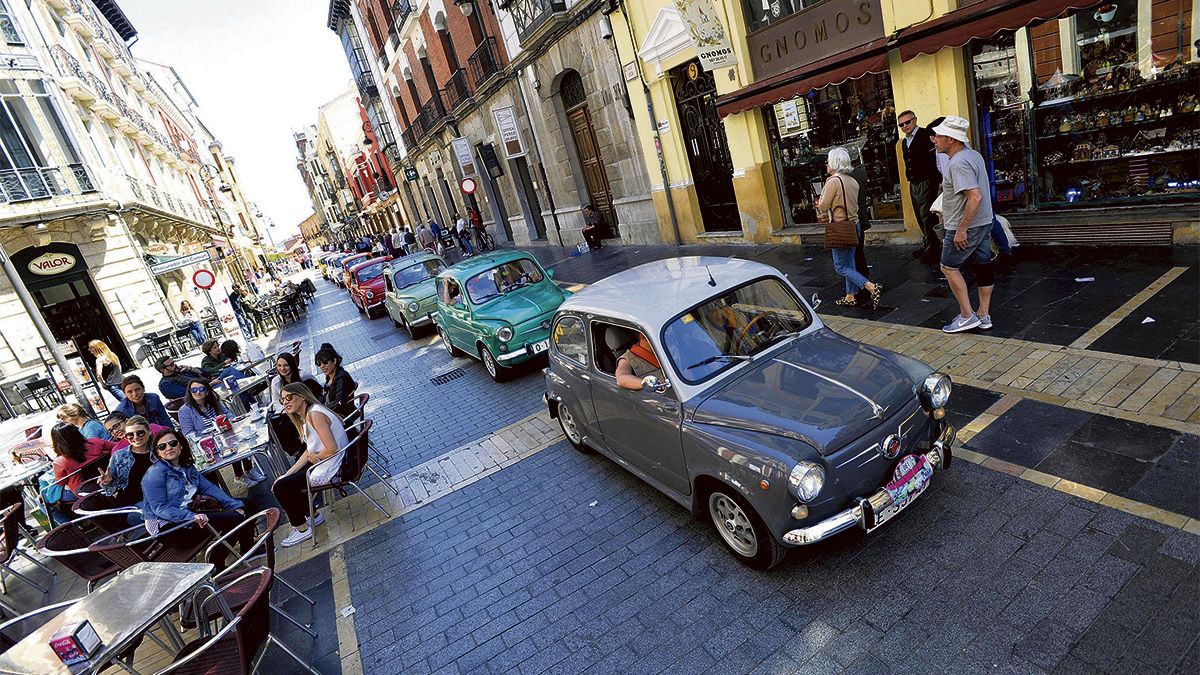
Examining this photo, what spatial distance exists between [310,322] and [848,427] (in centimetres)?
2147

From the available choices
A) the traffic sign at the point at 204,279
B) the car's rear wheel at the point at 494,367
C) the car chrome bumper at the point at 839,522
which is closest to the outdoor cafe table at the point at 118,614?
the car chrome bumper at the point at 839,522

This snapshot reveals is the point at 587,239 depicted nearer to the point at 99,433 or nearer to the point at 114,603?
the point at 99,433

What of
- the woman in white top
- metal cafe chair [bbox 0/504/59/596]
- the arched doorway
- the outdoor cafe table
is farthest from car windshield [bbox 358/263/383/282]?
the outdoor cafe table

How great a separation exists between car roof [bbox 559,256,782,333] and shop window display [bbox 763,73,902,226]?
611 cm

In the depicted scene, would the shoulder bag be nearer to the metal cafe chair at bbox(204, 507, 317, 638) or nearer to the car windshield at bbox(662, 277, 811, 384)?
the car windshield at bbox(662, 277, 811, 384)

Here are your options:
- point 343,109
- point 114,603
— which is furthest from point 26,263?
point 343,109

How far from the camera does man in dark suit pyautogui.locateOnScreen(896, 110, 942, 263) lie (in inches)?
302

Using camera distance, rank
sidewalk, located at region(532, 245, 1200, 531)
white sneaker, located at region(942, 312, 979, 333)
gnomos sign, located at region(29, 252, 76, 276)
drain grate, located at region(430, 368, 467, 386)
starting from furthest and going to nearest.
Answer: gnomos sign, located at region(29, 252, 76, 276) < drain grate, located at region(430, 368, 467, 386) < white sneaker, located at region(942, 312, 979, 333) < sidewalk, located at region(532, 245, 1200, 531)

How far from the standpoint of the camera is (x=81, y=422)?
6.57 meters

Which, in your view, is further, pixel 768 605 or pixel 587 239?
pixel 587 239

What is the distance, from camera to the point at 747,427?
3537 millimetres

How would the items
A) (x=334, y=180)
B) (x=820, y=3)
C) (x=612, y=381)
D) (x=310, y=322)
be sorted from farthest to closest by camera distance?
1. (x=334, y=180)
2. (x=310, y=322)
3. (x=820, y=3)
4. (x=612, y=381)

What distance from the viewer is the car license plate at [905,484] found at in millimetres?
3359

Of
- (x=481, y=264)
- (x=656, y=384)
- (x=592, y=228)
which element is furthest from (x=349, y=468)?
(x=592, y=228)
